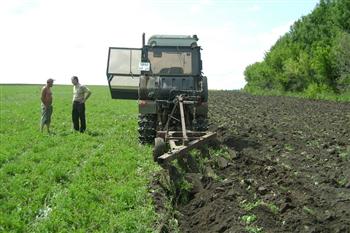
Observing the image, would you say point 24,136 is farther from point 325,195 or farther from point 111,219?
point 325,195

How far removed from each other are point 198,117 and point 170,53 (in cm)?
187

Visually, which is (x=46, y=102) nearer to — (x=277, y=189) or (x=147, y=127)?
(x=147, y=127)

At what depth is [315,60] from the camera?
43938 mm

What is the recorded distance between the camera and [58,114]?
23.5 m

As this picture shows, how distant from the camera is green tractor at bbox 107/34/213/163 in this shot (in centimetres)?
1280

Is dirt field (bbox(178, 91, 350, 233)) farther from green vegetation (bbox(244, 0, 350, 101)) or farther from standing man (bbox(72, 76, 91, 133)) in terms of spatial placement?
green vegetation (bbox(244, 0, 350, 101))

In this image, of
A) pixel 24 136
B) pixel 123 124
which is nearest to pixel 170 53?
pixel 24 136

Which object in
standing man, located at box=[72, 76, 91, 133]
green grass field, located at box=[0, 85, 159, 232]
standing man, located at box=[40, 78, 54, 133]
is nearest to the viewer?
green grass field, located at box=[0, 85, 159, 232]

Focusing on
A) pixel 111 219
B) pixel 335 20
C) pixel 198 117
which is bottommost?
pixel 111 219

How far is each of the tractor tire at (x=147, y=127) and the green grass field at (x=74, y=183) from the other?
0.32 meters

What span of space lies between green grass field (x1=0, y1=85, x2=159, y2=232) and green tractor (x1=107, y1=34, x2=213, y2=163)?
877mm

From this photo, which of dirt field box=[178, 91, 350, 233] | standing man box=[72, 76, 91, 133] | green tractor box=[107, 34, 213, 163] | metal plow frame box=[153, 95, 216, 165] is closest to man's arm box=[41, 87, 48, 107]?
standing man box=[72, 76, 91, 133]

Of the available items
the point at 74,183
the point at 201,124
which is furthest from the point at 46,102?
the point at 74,183

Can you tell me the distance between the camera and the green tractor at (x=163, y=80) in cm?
1280
